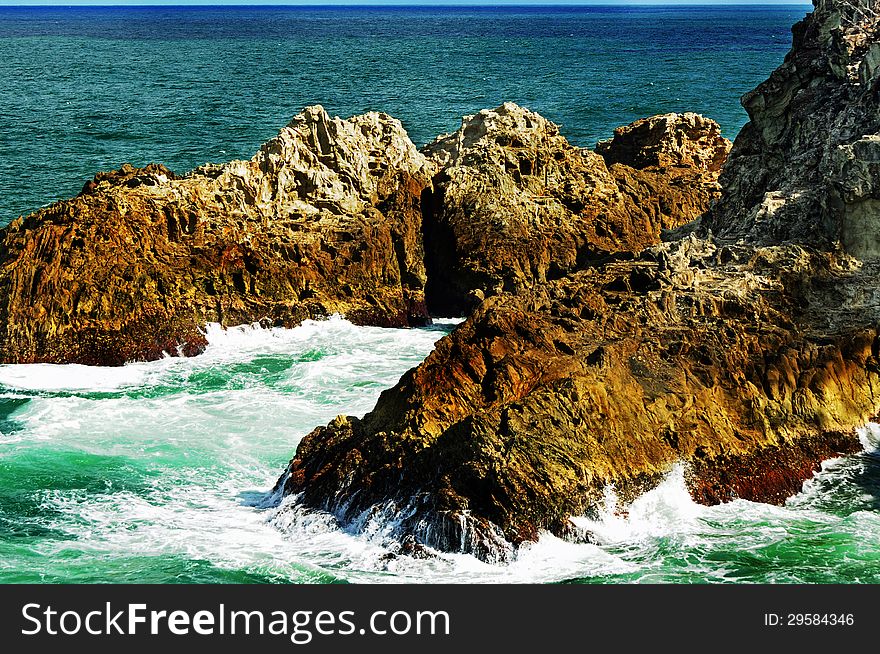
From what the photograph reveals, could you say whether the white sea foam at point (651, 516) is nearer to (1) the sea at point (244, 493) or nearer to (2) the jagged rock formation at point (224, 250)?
(1) the sea at point (244, 493)

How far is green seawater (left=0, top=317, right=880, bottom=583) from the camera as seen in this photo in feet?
55.8

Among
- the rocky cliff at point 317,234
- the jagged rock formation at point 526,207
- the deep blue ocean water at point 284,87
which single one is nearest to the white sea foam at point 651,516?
the jagged rock formation at point 526,207

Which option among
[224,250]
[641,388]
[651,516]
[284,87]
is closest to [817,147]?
[641,388]

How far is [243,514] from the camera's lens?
19.3 m

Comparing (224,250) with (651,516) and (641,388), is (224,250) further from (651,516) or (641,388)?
(651,516)

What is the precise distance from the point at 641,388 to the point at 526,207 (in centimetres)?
1410

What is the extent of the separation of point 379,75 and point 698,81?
79.5 ft

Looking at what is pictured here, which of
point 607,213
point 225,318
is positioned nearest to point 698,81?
point 607,213

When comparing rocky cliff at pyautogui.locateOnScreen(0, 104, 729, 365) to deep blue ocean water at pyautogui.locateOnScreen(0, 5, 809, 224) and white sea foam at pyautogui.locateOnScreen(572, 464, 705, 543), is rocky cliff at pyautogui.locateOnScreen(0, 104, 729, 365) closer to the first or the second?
deep blue ocean water at pyautogui.locateOnScreen(0, 5, 809, 224)

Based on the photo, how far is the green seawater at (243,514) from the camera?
17.0 metres

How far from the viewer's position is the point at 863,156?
22438 mm

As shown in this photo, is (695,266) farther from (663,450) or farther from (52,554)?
(52,554)

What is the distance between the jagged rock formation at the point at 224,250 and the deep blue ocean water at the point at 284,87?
12196 mm

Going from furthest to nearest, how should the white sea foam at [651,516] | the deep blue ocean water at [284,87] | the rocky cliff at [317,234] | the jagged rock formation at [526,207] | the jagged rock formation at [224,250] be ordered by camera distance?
the deep blue ocean water at [284,87] → the jagged rock formation at [526,207] → the rocky cliff at [317,234] → the jagged rock formation at [224,250] → the white sea foam at [651,516]
